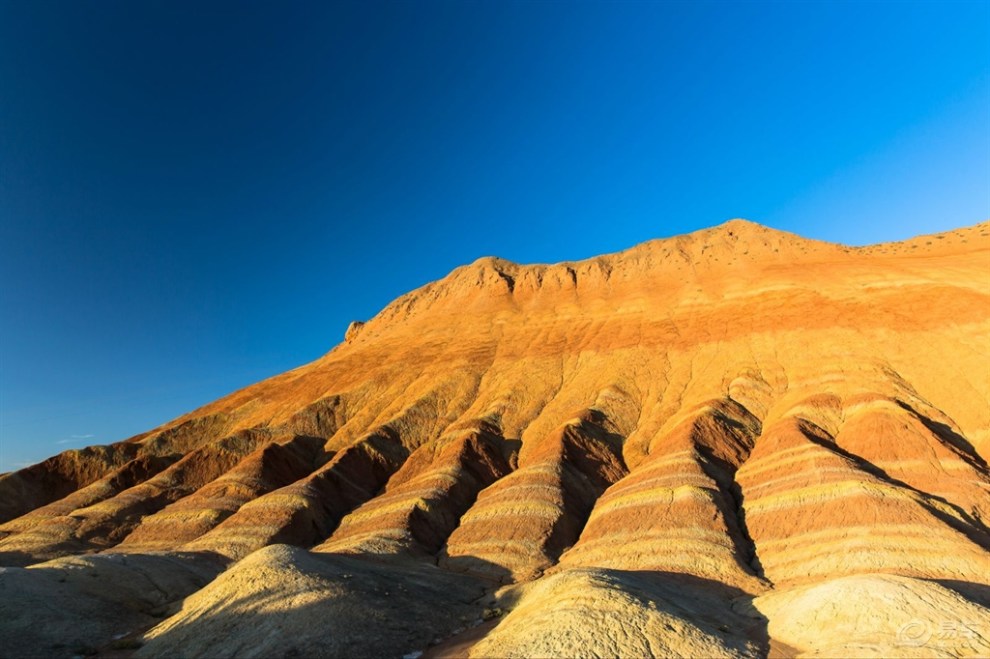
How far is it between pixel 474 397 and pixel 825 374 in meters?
43.5

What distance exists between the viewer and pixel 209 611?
30438 millimetres


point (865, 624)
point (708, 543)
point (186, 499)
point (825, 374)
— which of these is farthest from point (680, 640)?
point (186, 499)

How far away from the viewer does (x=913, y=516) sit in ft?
124

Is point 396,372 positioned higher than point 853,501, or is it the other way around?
point 396,372

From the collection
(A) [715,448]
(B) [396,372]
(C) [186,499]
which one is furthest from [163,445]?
(A) [715,448]

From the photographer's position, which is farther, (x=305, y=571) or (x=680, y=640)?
(x=305, y=571)

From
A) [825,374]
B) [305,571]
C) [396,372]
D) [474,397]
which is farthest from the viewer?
[396,372]

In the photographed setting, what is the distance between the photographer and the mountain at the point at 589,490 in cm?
2736

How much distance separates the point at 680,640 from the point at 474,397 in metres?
57.0

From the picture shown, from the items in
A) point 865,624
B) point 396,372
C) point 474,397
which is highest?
point 396,372

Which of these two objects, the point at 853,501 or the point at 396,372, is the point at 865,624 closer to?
the point at 853,501

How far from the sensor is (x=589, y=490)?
2180 inches

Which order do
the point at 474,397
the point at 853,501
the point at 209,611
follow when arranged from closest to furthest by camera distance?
the point at 209,611, the point at 853,501, the point at 474,397

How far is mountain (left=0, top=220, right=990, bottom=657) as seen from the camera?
27.4 meters
